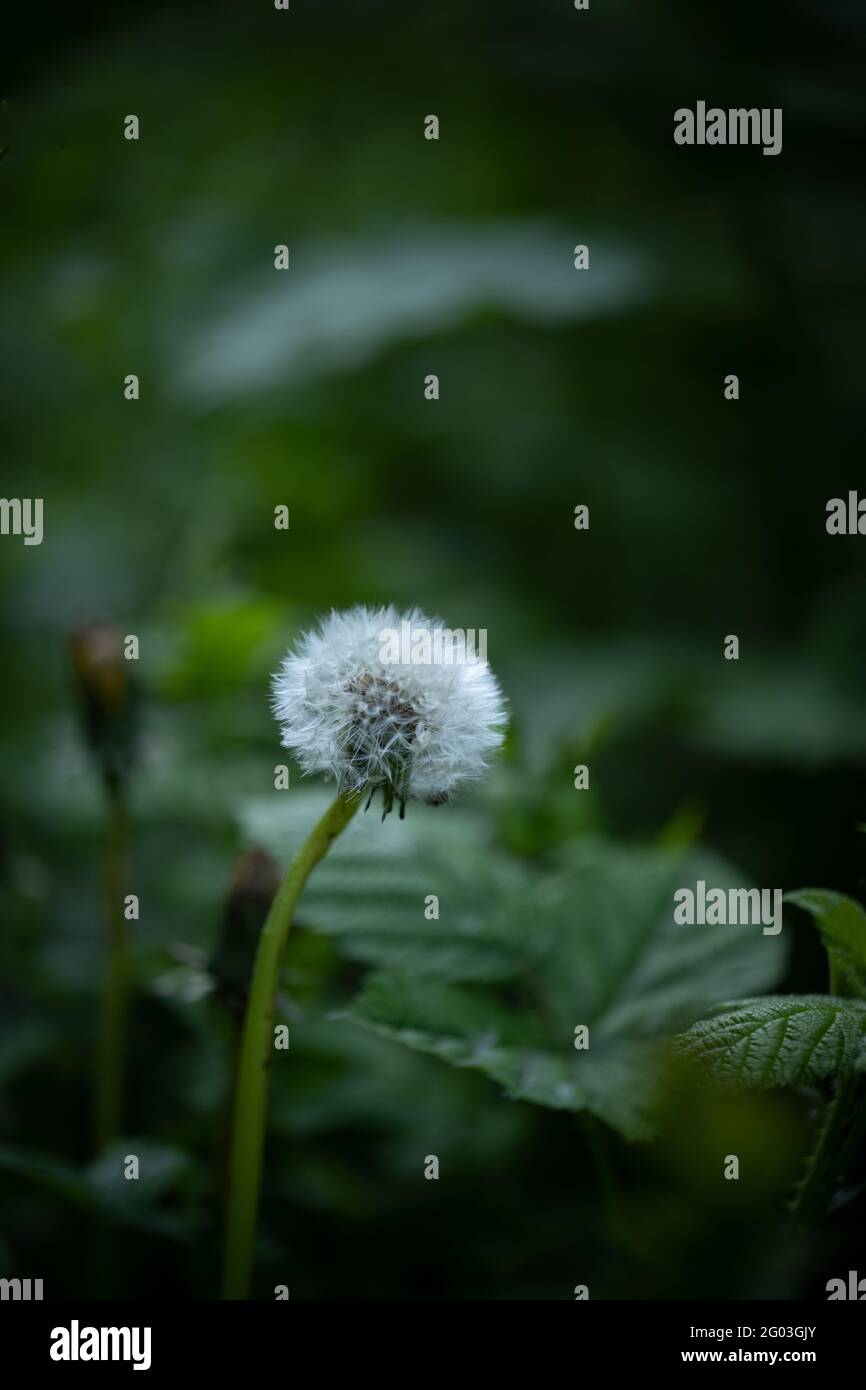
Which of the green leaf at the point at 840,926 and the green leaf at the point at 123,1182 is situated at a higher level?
the green leaf at the point at 840,926

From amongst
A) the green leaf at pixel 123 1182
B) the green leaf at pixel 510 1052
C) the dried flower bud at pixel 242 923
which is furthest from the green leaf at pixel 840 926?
the green leaf at pixel 123 1182

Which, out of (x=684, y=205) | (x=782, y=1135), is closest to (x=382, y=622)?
(x=782, y=1135)

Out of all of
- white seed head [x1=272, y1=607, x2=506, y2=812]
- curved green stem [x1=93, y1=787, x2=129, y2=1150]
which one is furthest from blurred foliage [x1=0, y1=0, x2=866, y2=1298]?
white seed head [x1=272, y1=607, x2=506, y2=812]

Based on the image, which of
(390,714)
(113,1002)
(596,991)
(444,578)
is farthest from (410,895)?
(444,578)

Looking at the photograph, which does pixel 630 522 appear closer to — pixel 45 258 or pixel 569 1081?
pixel 45 258

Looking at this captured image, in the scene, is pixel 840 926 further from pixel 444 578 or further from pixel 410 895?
pixel 444 578

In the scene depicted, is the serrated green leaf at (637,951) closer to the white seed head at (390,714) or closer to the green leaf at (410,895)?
the green leaf at (410,895)

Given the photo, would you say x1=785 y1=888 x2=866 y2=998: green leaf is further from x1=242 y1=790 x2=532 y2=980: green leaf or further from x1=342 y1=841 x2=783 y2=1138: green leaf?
x1=242 y1=790 x2=532 y2=980: green leaf
